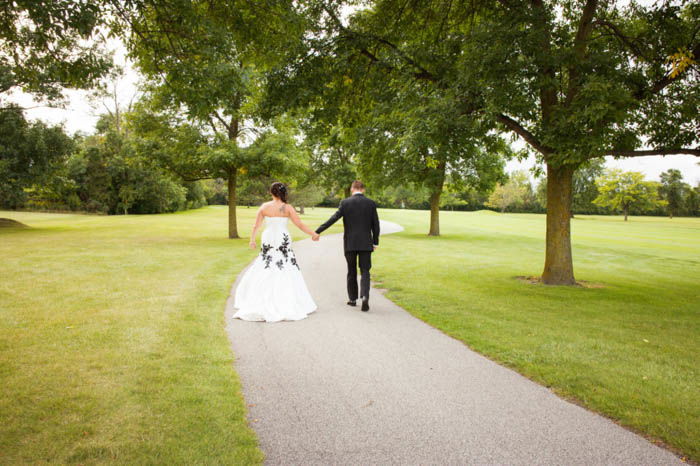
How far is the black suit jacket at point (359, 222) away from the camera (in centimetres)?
734

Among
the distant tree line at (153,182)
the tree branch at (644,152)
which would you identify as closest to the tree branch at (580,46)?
the tree branch at (644,152)

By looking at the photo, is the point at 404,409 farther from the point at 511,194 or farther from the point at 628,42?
the point at 511,194

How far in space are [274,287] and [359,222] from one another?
2.01 m

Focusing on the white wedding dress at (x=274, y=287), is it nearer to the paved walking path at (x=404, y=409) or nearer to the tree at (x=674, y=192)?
the paved walking path at (x=404, y=409)

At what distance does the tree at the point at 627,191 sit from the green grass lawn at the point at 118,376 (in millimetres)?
80453

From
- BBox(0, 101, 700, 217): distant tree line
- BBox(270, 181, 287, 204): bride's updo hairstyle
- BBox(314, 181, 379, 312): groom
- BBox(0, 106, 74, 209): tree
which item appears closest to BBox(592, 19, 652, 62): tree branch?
BBox(0, 101, 700, 217): distant tree line

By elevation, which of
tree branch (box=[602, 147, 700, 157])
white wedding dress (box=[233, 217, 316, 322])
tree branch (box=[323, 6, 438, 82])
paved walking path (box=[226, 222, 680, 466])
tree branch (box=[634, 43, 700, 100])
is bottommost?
paved walking path (box=[226, 222, 680, 466])

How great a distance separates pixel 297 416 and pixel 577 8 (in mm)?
13333

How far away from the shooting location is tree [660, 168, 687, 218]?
76750mm

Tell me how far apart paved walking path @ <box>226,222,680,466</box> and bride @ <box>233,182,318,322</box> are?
2.73 ft

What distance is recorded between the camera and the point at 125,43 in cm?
704

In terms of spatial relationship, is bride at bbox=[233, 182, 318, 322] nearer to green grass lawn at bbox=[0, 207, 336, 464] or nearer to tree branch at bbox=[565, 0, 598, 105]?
green grass lawn at bbox=[0, 207, 336, 464]

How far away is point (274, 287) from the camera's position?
688 centimetres

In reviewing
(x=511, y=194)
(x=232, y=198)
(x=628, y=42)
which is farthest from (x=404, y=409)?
(x=511, y=194)
